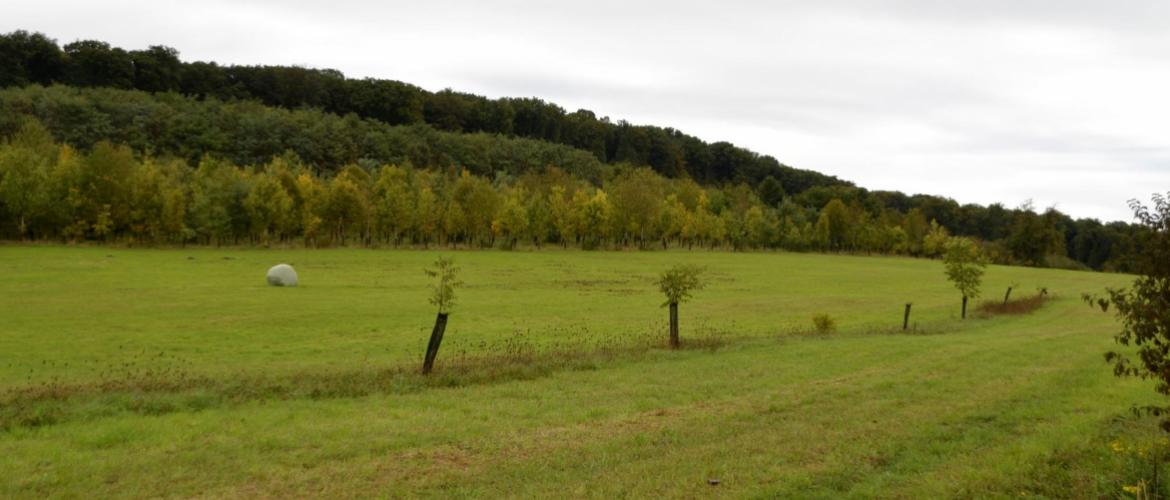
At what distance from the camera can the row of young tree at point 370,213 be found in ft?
299

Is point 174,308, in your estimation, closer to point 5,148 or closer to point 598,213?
point 5,148

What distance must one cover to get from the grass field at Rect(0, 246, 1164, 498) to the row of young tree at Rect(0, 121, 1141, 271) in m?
55.1

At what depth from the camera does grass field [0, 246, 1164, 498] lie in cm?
1140

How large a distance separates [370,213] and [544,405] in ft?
337

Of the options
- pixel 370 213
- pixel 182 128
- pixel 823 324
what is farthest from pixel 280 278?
pixel 182 128

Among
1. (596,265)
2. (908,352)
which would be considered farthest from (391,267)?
(908,352)

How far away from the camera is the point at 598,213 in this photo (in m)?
130

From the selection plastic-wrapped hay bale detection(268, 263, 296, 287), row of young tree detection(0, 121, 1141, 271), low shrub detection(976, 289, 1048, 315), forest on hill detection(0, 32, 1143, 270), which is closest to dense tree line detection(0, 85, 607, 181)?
forest on hill detection(0, 32, 1143, 270)

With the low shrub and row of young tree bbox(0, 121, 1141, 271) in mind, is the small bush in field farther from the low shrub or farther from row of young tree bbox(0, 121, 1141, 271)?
row of young tree bbox(0, 121, 1141, 271)

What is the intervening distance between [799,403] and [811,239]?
15070cm

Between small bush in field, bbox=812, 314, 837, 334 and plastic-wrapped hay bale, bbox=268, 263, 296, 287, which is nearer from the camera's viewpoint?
small bush in field, bbox=812, 314, 837, 334

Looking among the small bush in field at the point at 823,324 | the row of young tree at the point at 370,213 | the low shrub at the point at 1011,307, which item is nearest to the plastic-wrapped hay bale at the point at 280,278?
the small bush in field at the point at 823,324

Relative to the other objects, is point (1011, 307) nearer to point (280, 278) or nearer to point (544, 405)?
point (544, 405)

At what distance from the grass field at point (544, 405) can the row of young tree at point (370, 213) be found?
2168 inches
